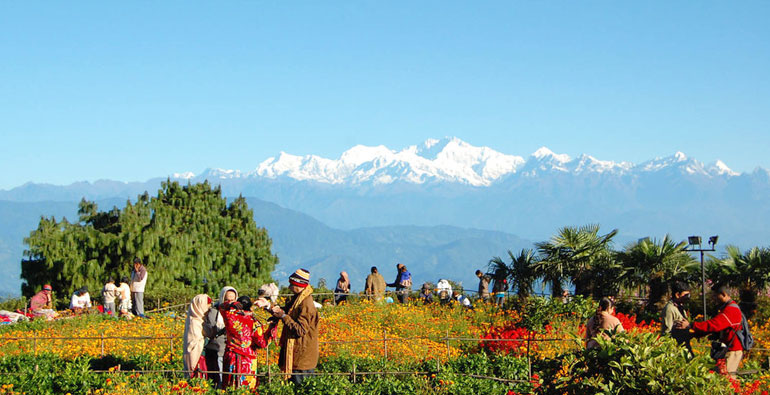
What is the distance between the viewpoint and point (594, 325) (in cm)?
903

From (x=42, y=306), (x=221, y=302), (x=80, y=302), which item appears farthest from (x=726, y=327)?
(x=42, y=306)

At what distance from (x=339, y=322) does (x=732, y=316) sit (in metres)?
9.12

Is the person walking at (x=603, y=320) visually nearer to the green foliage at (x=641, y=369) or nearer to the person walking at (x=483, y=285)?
the green foliage at (x=641, y=369)

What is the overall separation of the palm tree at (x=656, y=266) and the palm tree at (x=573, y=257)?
33.0 inches

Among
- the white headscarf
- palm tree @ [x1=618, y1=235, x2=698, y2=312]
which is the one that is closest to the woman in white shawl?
the white headscarf

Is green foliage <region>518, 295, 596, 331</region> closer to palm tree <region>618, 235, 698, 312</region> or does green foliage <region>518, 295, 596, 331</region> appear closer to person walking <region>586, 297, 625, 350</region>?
palm tree <region>618, 235, 698, 312</region>

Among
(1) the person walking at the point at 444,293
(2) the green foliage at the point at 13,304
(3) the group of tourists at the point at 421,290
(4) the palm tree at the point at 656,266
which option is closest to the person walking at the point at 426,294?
(3) the group of tourists at the point at 421,290

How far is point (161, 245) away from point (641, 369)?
2435 cm

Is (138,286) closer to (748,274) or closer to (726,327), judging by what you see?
(726,327)

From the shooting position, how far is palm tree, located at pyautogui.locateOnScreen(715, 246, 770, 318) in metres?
16.5

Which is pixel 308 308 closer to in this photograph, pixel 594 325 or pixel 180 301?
pixel 594 325

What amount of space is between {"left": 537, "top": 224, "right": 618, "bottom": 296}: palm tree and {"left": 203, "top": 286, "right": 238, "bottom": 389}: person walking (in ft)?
38.0

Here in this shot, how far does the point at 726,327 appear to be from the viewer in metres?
9.16

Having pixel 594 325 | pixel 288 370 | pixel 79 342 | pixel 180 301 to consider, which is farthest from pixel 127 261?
pixel 594 325
